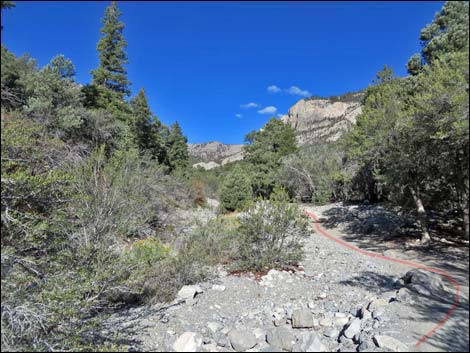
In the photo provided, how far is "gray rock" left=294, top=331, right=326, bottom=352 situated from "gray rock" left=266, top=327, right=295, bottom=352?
0.12 m

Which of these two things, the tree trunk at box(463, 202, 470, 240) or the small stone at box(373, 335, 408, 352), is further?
the tree trunk at box(463, 202, 470, 240)

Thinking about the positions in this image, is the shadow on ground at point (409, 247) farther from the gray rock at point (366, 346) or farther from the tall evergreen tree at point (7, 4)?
the tall evergreen tree at point (7, 4)

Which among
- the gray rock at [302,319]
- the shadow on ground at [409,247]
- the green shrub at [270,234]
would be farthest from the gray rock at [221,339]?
the green shrub at [270,234]

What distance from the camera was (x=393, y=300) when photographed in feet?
13.4

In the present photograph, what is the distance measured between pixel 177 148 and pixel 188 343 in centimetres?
3339

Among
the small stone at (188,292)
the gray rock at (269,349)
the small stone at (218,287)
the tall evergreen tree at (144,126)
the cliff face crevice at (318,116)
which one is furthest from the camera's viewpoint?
the cliff face crevice at (318,116)

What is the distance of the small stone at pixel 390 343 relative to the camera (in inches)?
116

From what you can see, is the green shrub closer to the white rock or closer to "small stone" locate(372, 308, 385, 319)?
the white rock

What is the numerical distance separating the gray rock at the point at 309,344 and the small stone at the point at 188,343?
164cm

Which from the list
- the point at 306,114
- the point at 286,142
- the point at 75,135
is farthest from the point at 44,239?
the point at 306,114

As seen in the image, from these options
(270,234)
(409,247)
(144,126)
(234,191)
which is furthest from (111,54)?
(409,247)

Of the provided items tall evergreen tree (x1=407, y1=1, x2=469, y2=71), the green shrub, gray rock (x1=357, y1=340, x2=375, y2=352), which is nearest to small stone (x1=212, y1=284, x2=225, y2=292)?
the green shrub

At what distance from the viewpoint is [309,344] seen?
3910 millimetres

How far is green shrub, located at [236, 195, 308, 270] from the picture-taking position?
29.0ft
